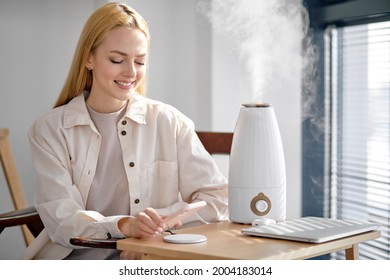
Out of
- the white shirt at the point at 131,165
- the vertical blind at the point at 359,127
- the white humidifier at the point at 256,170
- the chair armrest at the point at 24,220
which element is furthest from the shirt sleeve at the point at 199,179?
the vertical blind at the point at 359,127

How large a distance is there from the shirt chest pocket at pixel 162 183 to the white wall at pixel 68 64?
0.34 meters

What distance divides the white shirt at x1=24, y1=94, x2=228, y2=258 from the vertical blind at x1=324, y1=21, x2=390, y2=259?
0.82 metres

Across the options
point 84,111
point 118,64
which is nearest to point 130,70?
point 118,64

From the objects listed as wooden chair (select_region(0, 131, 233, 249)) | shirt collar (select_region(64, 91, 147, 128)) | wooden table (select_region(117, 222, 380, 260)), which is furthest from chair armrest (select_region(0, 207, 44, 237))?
wooden table (select_region(117, 222, 380, 260))

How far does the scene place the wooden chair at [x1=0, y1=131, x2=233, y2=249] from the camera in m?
1.20

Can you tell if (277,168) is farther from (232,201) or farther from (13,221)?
(13,221)

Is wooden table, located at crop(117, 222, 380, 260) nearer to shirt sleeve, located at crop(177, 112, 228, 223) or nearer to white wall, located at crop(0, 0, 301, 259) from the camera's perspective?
shirt sleeve, located at crop(177, 112, 228, 223)

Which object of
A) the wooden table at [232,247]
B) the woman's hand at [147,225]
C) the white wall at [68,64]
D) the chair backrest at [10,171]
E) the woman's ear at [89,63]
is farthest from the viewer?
the white wall at [68,64]

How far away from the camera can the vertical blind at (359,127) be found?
2152mm

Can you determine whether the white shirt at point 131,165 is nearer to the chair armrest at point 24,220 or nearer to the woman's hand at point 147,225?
the chair armrest at point 24,220

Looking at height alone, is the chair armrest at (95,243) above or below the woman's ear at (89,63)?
below

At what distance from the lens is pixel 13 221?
153cm

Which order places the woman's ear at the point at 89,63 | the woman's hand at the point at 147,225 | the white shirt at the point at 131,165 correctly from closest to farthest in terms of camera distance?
the woman's hand at the point at 147,225
the white shirt at the point at 131,165
the woman's ear at the point at 89,63

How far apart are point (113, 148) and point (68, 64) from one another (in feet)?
1.92
